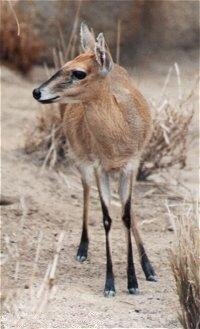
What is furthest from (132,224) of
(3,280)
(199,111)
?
(199,111)

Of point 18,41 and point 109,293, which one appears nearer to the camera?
point 109,293

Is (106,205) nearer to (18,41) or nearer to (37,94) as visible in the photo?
(37,94)

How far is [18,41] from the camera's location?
37.0 ft

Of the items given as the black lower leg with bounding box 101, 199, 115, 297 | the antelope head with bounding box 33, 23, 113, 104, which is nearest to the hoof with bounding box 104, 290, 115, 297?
the black lower leg with bounding box 101, 199, 115, 297

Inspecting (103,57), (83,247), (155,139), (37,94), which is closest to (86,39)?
(103,57)

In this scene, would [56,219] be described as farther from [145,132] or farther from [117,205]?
[145,132]

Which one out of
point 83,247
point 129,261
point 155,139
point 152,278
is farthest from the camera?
point 155,139

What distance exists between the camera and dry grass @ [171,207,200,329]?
5.46m

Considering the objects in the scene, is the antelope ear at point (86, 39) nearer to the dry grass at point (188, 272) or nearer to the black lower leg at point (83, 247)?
the black lower leg at point (83, 247)

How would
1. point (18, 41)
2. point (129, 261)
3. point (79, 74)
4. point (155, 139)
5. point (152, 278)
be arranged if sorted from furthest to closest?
1. point (18, 41)
2. point (155, 139)
3. point (152, 278)
4. point (129, 261)
5. point (79, 74)

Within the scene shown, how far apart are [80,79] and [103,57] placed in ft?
0.59

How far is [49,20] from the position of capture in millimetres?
11773

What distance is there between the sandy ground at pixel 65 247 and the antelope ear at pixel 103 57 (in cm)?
101

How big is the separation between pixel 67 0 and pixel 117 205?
3.80 m
